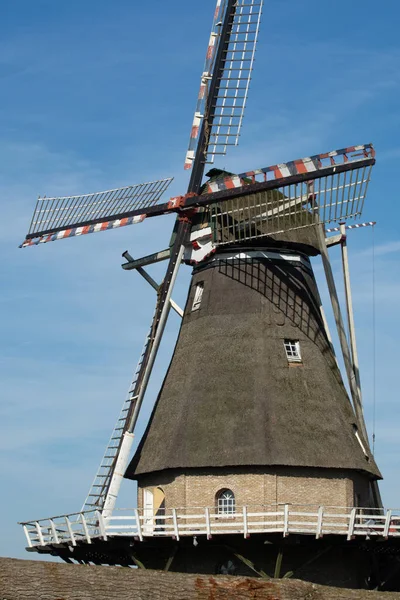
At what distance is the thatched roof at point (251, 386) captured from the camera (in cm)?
2669

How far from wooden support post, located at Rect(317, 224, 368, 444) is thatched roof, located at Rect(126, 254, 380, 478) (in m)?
0.35

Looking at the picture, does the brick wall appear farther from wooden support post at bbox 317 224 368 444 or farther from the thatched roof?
wooden support post at bbox 317 224 368 444

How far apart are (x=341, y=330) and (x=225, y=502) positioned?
20.5 ft

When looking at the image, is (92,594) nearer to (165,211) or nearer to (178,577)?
(178,577)

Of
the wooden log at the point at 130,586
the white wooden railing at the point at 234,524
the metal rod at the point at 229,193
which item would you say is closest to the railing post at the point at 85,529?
the white wooden railing at the point at 234,524

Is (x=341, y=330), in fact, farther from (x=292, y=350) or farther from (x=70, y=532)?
(x=70, y=532)

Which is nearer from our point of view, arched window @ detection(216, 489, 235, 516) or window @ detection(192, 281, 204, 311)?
arched window @ detection(216, 489, 235, 516)

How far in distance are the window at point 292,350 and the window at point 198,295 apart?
2.94m

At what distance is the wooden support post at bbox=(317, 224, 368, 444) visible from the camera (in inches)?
1143

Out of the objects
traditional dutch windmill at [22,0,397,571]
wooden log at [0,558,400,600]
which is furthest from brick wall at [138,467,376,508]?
wooden log at [0,558,400,600]

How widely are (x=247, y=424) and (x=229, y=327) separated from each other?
316cm

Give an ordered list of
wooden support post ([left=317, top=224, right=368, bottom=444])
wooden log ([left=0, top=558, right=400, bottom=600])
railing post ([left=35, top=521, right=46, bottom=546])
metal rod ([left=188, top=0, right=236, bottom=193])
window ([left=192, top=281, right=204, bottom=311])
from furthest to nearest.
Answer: metal rod ([left=188, top=0, right=236, bottom=193]) < window ([left=192, top=281, right=204, bottom=311]) < wooden support post ([left=317, top=224, right=368, bottom=444]) < railing post ([left=35, top=521, right=46, bottom=546]) < wooden log ([left=0, top=558, right=400, bottom=600])

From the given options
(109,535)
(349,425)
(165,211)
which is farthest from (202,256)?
(109,535)

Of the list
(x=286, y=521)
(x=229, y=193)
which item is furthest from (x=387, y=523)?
(x=229, y=193)
